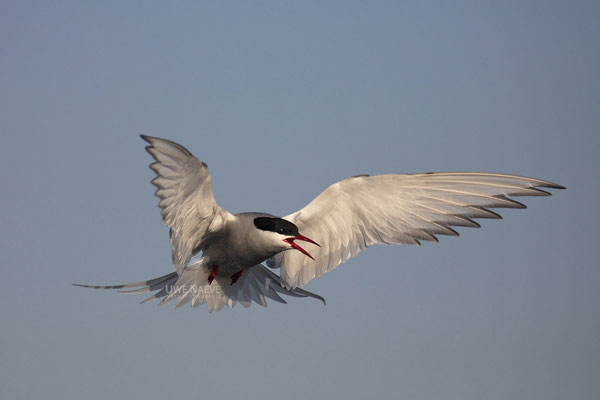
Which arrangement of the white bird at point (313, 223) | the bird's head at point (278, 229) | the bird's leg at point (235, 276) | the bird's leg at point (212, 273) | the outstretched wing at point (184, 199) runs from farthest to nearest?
the bird's leg at point (235, 276), the bird's leg at point (212, 273), the bird's head at point (278, 229), the white bird at point (313, 223), the outstretched wing at point (184, 199)

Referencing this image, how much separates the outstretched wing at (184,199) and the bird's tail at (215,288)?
34.6 inches

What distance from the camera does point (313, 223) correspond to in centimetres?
848

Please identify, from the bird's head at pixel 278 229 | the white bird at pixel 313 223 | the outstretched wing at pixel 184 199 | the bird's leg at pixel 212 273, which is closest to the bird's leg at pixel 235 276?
the white bird at pixel 313 223

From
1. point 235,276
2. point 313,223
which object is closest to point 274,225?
point 313,223

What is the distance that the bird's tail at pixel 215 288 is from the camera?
8.74 metres

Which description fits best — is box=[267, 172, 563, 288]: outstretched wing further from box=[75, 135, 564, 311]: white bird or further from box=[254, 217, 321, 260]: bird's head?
box=[254, 217, 321, 260]: bird's head

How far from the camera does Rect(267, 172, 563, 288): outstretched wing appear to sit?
762 cm

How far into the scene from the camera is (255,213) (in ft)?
26.3

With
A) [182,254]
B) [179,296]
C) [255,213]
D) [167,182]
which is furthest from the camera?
[179,296]

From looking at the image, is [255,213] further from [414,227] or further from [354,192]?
Answer: [414,227]

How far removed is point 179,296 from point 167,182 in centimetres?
271

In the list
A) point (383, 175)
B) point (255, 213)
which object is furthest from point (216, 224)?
point (383, 175)

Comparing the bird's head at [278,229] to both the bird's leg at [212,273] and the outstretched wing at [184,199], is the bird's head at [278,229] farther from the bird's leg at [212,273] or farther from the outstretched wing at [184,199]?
the bird's leg at [212,273]

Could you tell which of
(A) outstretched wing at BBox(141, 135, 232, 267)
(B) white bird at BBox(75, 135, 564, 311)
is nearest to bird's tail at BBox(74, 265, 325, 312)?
(B) white bird at BBox(75, 135, 564, 311)
